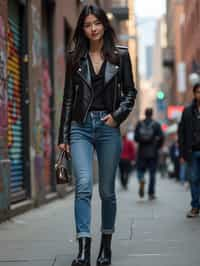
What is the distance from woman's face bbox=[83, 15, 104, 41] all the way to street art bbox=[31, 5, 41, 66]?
5.95m

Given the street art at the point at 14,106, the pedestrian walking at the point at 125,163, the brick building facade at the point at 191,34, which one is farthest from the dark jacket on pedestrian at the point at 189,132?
the brick building facade at the point at 191,34

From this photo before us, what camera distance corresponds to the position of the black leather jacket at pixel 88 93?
5410mm

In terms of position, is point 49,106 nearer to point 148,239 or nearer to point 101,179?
point 148,239

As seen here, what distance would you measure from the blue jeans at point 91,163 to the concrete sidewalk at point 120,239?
0.44m

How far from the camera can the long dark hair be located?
17.9 feet

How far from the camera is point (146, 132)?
13.4 meters

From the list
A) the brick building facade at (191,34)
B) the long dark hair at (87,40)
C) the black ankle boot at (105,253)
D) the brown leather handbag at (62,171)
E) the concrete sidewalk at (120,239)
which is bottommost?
the concrete sidewalk at (120,239)

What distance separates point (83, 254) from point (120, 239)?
181 centimetres

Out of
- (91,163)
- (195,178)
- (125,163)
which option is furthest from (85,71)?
(125,163)

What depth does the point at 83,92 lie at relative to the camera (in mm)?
5414

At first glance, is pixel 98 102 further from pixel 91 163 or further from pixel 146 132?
pixel 146 132

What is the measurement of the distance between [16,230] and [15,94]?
3086 mm

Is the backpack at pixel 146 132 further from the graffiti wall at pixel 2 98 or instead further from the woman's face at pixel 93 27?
the woman's face at pixel 93 27

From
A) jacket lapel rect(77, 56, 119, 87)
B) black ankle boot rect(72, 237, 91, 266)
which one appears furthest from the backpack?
black ankle boot rect(72, 237, 91, 266)
